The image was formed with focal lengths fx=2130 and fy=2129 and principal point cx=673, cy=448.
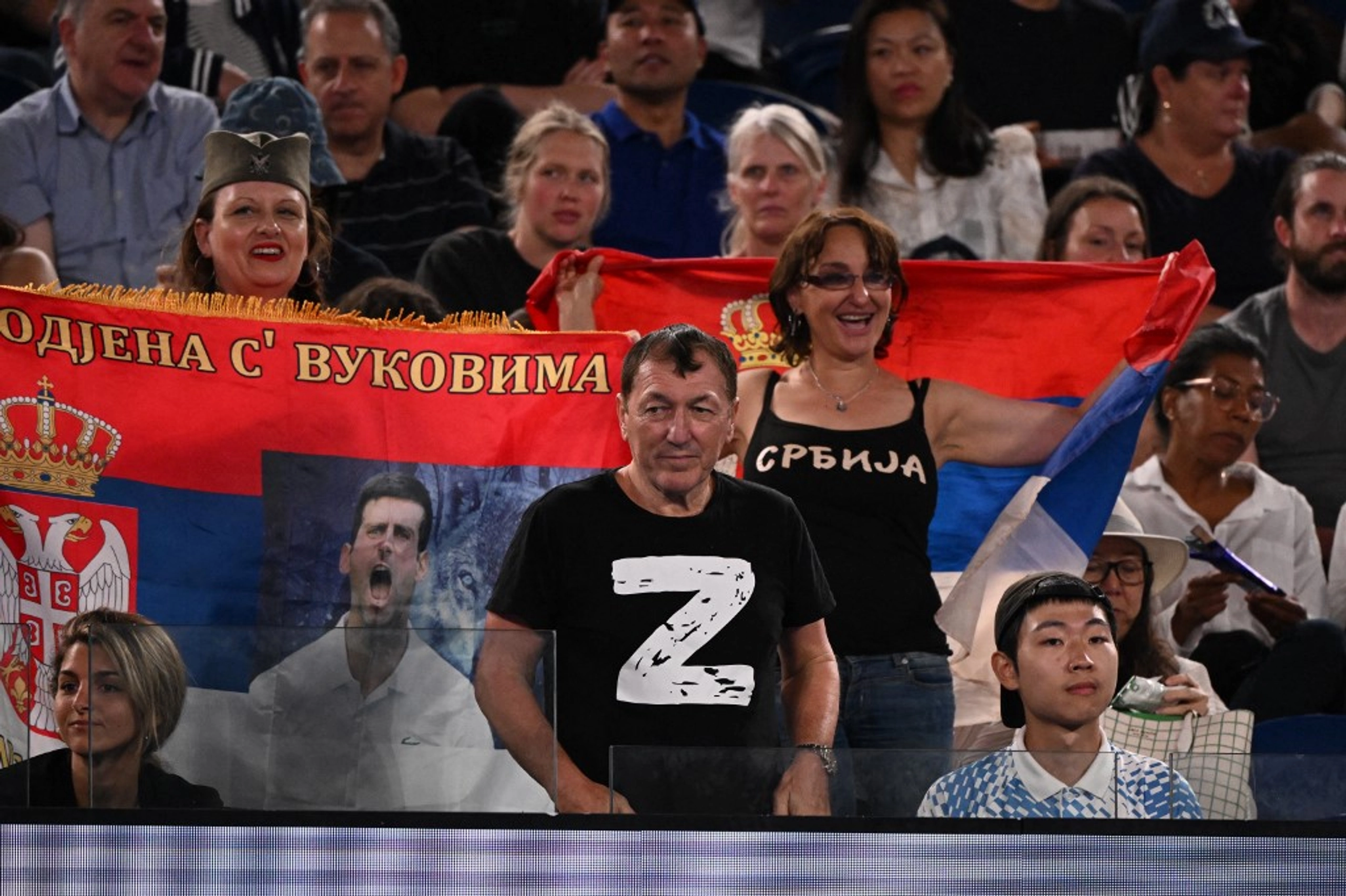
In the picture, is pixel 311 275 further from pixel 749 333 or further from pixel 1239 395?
pixel 1239 395

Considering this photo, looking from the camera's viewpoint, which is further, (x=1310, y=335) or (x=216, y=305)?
(x=1310, y=335)

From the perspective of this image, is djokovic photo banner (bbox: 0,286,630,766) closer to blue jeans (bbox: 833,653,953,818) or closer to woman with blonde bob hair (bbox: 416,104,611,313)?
blue jeans (bbox: 833,653,953,818)

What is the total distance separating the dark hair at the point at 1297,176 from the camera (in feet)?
21.0

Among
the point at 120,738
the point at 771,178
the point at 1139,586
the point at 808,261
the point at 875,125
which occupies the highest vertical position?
the point at 875,125

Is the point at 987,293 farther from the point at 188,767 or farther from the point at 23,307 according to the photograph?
the point at 188,767

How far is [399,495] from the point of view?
14.7 feet

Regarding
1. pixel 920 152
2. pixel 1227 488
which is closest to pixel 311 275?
pixel 920 152

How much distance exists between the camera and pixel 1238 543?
5844mm

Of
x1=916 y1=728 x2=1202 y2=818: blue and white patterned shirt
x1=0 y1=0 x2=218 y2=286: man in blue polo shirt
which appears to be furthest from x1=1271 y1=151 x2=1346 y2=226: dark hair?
x1=916 y1=728 x2=1202 y2=818: blue and white patterned shirt

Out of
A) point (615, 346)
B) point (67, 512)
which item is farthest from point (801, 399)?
point (67, 512)

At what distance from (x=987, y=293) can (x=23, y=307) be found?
2.40 meters

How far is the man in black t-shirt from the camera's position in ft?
11.5

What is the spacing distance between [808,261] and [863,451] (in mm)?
442

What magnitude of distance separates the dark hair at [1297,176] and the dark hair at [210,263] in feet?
10.2
